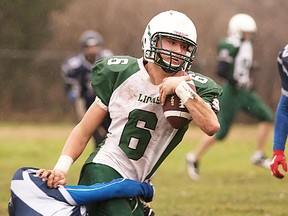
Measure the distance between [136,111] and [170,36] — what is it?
1.32 feet

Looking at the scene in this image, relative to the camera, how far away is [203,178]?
973cm

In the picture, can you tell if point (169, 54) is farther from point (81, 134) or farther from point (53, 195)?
point (53, 195)

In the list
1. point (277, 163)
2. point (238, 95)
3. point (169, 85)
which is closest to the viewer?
point (169, 85)

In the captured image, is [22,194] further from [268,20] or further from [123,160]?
[268,20]

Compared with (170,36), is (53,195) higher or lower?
lower

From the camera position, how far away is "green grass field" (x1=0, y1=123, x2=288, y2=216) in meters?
6.99

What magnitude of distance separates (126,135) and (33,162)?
745cm

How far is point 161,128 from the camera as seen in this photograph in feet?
14.1

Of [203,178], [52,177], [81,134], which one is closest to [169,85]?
[81,134]

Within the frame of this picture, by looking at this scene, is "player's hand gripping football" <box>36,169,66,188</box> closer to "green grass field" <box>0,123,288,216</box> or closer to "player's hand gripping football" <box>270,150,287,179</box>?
"player's hand gripping football" <box>270,150,287,179</box>

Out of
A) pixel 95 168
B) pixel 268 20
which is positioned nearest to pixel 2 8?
pixel 268 20

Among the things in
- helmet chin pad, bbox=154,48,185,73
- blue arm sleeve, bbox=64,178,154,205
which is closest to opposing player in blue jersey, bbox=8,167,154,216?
blue arm sleeve, bbox=64,178,154,205

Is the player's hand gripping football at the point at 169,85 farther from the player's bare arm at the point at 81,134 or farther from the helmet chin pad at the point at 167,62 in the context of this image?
the player's bare arm at the point at 81,134

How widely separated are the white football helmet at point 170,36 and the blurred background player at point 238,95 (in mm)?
5384
